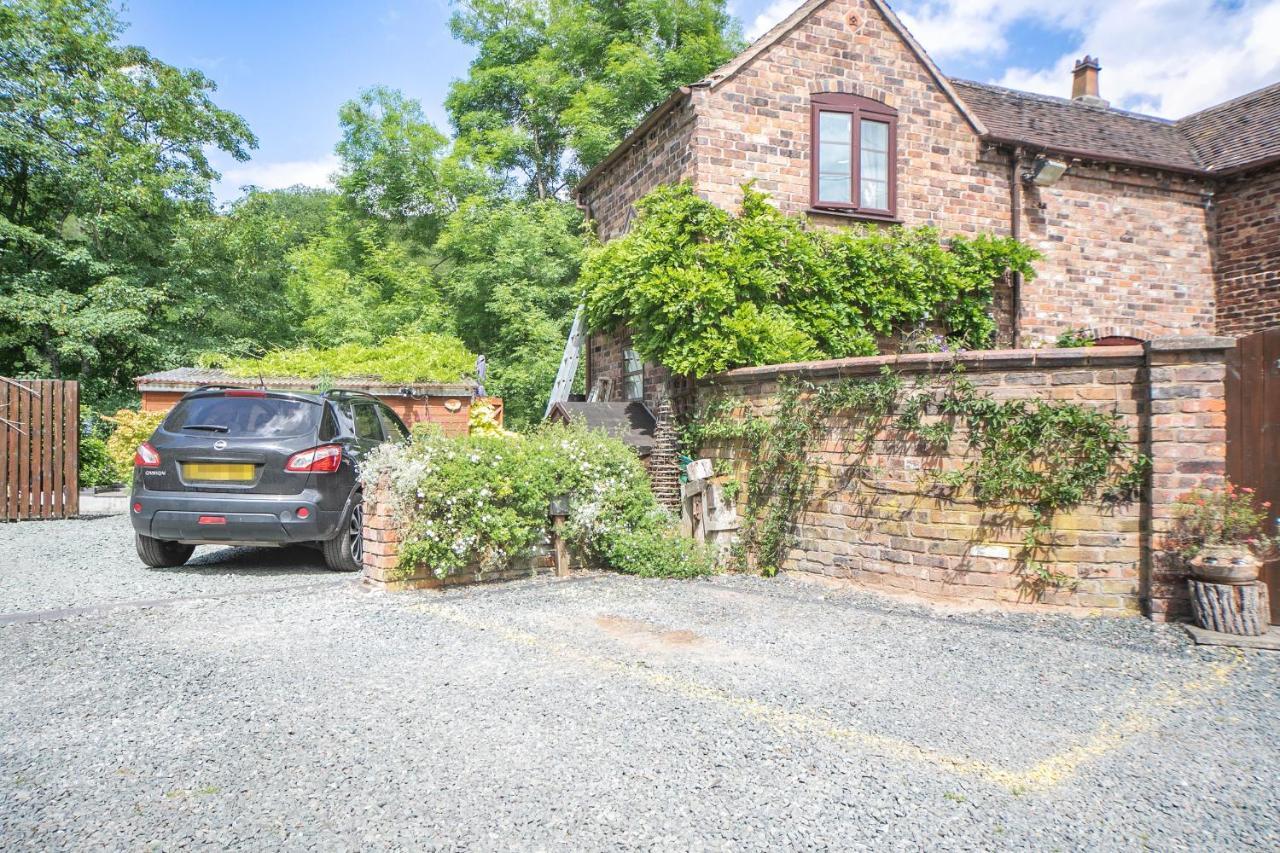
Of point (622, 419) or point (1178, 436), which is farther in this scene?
point (622, 419)

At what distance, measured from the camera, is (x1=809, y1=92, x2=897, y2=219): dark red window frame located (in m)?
10.6

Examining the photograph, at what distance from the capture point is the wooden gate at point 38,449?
33.2 feet

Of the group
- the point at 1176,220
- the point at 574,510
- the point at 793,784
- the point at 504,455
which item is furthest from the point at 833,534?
the point at 1176,220

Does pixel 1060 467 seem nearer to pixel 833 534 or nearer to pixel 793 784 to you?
pixel 833 534

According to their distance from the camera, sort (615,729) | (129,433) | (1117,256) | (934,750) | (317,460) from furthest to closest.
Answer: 1. (129,433)
2. (1117,256)
3. (317,460)
4. (615,729)
5. (934,750)

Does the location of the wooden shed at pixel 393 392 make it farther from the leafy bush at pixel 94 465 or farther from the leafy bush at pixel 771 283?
the leafy bush at pixel 771 283

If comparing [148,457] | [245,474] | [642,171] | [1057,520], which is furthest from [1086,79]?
[148,457]

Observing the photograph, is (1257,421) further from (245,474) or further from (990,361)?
(245,474)

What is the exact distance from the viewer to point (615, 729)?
3.45m

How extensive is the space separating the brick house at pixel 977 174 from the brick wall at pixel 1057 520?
3.91 meters

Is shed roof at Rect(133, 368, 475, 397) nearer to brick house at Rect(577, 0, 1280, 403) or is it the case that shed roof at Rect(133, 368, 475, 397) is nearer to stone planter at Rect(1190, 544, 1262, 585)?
brick house at Rect(577, 0, 1280, 403)

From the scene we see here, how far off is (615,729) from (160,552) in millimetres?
5643

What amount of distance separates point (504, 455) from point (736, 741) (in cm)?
382

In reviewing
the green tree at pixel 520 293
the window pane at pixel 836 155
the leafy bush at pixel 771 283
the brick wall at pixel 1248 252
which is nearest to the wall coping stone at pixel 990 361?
the leafy bush at pixel 771 283
